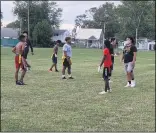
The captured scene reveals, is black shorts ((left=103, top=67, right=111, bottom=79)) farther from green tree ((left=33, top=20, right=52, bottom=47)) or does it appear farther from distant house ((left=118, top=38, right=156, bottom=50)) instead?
distant house ((left=118, top=38, right=156, bottom=50))

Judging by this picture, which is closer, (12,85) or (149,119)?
(149,119)

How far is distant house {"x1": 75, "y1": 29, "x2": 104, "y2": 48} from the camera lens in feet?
348

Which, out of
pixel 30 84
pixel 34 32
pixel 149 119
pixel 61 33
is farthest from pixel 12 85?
pixel 61 33

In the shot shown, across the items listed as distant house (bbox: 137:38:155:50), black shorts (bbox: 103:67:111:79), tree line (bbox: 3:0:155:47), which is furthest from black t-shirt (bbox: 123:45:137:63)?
distant house (bbox: 137:38:155:50)

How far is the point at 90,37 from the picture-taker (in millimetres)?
106438

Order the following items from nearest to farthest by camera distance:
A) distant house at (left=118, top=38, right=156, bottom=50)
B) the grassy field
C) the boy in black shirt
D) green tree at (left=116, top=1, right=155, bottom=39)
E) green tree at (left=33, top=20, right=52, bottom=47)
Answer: the grassy field, the boy in black shirt, green tree at (left=33, top=20, right=52, bottom=47), green tree at (left=116, top=1, right=155, bottom=39), distant house at (left=118, top=38, right=156, bottom=50)

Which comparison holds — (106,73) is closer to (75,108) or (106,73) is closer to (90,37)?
(75,108)

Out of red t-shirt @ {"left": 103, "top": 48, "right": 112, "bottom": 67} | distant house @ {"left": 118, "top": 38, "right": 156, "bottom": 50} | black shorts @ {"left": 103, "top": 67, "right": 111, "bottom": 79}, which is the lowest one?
distant house @ {"left": 118, "top": 38, "right": 156, "bottom": 50}

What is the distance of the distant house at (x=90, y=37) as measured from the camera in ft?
348

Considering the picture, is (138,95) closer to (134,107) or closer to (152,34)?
(134,107)

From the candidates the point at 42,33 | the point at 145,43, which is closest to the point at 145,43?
the point at 145,43

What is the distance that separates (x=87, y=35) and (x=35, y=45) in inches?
844

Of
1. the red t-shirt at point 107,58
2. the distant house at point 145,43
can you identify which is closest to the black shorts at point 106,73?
the red t-shirt at point 107,58

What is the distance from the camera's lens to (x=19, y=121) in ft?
25.8
